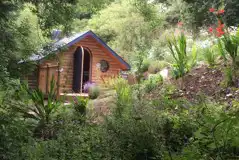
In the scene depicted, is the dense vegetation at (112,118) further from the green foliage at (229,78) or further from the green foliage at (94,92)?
the green foliage at (94,92)

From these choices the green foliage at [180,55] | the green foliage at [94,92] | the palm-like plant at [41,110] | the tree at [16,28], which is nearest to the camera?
the tree at [16,28]

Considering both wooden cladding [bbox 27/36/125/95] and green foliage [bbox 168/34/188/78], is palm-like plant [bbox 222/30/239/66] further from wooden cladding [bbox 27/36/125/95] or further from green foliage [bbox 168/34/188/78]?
wooden cladding [bbox 27/36/125/95]

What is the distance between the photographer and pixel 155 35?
66.4 ft

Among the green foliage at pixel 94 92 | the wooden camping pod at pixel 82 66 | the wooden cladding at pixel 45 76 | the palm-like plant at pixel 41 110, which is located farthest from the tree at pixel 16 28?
the wooden cladding at pixel 45 76

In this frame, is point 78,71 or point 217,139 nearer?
point 217,139

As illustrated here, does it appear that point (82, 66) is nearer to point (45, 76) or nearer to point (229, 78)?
point (45, 76)

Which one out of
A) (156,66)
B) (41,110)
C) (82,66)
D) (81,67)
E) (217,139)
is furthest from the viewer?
(82,66)

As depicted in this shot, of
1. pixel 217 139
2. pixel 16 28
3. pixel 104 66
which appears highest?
pixel 104 66

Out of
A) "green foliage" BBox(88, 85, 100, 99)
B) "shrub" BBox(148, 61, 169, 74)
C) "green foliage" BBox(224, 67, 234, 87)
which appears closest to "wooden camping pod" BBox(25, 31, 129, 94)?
"shrub" BBox(148, 61, 169, 74)

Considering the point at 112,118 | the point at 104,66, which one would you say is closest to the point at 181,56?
the point at 112,118

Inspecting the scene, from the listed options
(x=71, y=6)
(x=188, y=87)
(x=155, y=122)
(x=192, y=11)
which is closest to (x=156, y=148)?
(x=155, y=122)

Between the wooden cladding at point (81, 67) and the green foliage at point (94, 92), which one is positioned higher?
the wooden cladding at point (81, 67)

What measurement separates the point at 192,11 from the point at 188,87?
1070 centimetres

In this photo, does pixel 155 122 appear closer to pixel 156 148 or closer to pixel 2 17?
pixel 156 148
